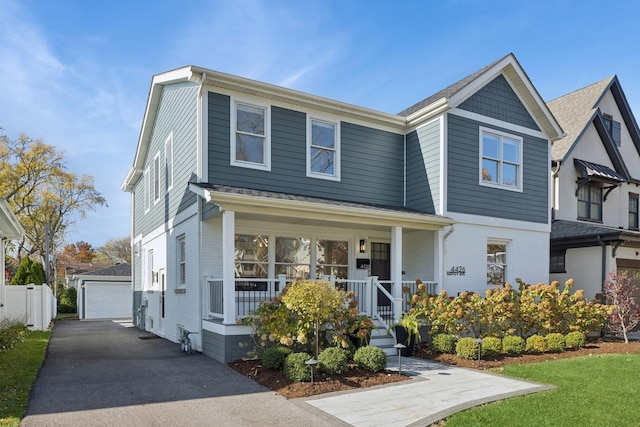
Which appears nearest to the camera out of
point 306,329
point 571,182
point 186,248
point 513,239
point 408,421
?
point 408,421

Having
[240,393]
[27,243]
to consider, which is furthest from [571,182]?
[27,243]

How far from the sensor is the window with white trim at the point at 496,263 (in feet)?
42.7

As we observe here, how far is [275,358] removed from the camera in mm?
7875

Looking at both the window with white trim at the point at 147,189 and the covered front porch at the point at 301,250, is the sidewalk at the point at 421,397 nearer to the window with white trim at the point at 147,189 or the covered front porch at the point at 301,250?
the covered front porch at the point at 301,250

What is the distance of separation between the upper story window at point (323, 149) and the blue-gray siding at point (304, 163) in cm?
15

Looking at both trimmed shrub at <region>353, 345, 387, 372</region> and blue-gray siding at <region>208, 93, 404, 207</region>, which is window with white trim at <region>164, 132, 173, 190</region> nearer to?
blue-gray siding at <region>208, 93, 404, 207</region>

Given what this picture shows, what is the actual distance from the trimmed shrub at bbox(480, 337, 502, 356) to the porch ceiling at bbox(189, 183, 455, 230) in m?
3.14

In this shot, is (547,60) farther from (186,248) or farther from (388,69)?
(186,248)

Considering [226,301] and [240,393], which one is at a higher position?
[226,301]

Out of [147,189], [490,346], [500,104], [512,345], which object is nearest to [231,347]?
[490,346]

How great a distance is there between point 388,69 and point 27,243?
3233 cm

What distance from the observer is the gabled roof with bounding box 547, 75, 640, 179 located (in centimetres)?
1720

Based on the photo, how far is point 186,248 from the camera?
1141cm

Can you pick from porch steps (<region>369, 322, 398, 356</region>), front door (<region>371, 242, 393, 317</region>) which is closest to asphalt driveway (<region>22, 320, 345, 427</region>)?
porch steps (<region>369, 322, 398, 356</region>)
